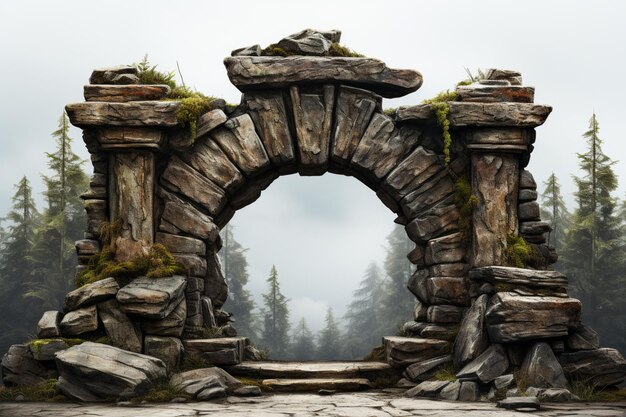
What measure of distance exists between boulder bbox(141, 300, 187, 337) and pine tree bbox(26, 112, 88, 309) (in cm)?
1900

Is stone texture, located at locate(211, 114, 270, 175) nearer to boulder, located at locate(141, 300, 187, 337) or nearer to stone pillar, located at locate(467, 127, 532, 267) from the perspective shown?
boulder, located at locate(141, 300, 187, 337)

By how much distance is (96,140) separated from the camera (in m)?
9.00

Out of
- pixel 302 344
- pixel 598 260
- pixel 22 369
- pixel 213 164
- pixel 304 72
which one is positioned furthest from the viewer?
pixel 302 344

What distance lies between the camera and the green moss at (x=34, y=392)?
7.26 metres

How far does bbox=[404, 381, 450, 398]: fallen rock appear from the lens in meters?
7.43

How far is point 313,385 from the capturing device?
7992 millimetres

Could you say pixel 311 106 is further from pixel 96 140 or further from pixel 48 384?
pixel 48 384

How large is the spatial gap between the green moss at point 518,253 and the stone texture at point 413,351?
1321mm

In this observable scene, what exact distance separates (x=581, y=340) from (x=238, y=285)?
107 ft

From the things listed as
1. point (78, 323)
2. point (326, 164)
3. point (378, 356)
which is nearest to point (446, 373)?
point (378, 356)

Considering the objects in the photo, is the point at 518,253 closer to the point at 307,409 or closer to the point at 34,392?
the point at 307,409

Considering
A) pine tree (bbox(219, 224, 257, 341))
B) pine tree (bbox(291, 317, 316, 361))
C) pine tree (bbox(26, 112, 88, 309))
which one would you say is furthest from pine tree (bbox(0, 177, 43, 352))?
pine tree (bbox(291, 317, 316, 361))

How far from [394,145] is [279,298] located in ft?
93.0

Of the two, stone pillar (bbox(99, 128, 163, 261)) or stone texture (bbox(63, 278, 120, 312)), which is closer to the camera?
stone texture (bbox(63, 278, 120, 312))
